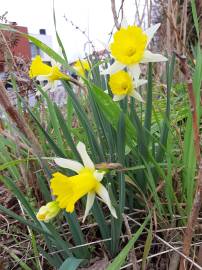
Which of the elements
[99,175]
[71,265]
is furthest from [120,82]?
[71,265]

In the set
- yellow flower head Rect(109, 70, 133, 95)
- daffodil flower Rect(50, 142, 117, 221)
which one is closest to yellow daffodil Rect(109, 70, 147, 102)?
A: yellow flower head Rect(109, 70, 133, 95)

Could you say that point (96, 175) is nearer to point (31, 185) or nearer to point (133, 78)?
point (133, 78)

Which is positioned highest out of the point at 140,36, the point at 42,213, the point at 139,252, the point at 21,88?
the point at 140,36

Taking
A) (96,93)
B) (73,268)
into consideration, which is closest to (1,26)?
(96,93)

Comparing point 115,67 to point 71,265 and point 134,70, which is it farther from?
point 71,265

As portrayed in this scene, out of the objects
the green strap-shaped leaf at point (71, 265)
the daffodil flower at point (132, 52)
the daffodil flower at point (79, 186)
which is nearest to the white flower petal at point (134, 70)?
the daffodil flower at point (132, 52)

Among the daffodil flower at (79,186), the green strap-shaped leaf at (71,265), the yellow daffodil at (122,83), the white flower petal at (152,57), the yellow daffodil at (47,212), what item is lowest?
the green strap-shaped leaf at (71,265)

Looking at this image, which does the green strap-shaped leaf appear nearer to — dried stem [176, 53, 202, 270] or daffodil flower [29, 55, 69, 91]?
dried stem [176, 53, 202, 270]

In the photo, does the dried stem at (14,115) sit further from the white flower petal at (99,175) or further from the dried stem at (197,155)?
the dried stem at (197,155)
